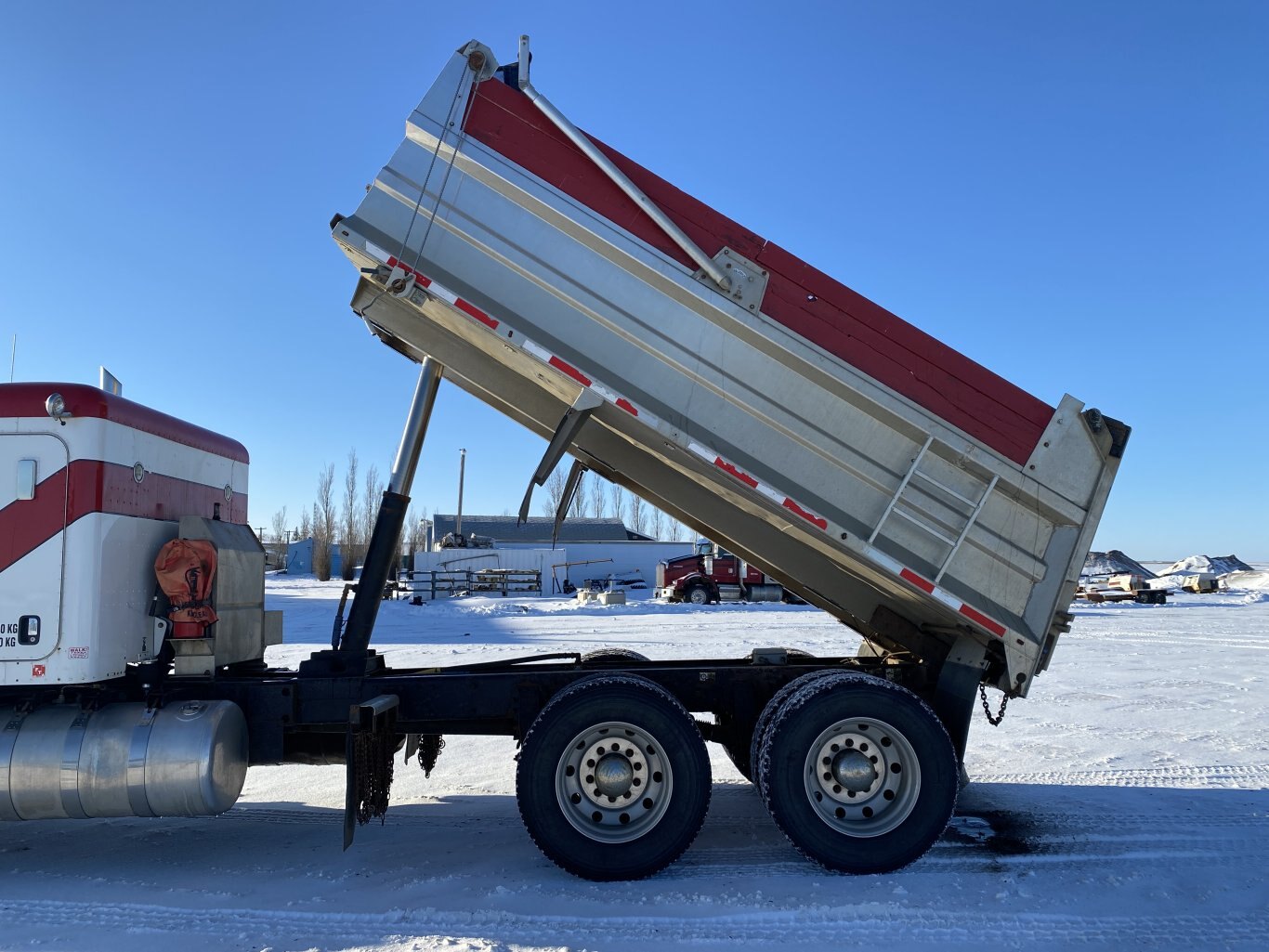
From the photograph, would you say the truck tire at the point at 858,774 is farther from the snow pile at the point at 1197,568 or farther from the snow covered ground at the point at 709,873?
the snow pile at the point at 1197,568

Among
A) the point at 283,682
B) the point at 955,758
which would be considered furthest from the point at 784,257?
the point at 283,682

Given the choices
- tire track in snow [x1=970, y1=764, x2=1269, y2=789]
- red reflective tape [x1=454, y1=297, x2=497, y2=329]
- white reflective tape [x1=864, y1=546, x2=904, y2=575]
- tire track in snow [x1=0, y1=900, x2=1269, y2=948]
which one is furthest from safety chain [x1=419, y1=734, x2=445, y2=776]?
tire track in snow [x1=970, y1=764, x2=1269, y2=789]

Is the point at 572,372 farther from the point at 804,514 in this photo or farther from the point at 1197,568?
the point at 1197,568

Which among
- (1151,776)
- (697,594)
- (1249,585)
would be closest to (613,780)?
(1151,776)

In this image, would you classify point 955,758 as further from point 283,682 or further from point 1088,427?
point 283,682

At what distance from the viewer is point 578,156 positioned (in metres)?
4.99

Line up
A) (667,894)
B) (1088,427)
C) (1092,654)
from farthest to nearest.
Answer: (1092,654) → (1088,427) → (667,894)

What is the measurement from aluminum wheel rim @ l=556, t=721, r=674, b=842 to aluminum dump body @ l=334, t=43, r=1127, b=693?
1.62 m

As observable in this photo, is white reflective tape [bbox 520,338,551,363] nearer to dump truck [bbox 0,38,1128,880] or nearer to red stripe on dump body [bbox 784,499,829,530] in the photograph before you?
dump truck [bbox 0,38,1128,880]

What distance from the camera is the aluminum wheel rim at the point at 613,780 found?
492 cm


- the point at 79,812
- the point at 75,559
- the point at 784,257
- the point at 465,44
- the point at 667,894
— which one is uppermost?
the point at 465,44

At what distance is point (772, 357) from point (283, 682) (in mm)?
3548

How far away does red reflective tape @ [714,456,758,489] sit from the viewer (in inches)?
191

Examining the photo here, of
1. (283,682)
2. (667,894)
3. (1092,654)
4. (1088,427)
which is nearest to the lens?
(667,894)
